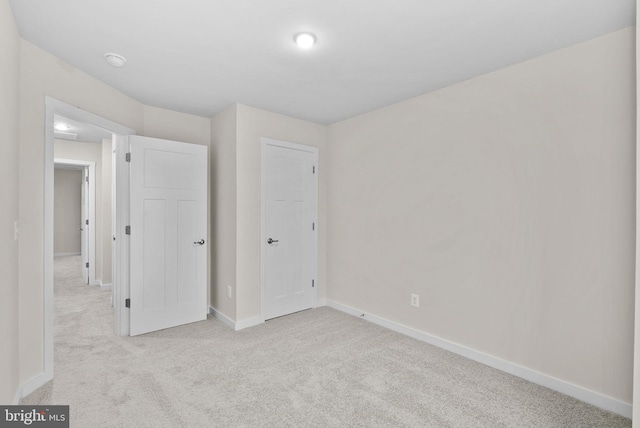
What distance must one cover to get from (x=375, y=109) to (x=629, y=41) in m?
2.05

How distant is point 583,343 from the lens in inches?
84.7

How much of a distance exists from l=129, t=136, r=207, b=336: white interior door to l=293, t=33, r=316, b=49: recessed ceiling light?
193cm

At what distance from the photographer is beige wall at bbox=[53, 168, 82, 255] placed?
8.54 meters

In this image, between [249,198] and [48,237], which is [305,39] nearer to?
[249,198]

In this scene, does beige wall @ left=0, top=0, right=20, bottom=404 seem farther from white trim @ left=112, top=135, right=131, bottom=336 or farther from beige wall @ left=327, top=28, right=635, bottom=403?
beige wall @ left=327, top=28, right=635, bottom=403

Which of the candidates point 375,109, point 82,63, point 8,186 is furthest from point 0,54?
point 375,109

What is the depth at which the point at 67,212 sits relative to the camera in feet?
28.6

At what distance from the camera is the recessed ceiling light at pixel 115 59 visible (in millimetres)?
2342

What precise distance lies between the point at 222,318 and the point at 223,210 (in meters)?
1.21

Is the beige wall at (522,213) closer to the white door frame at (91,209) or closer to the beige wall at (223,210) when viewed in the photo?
the beige wall at (223,210)

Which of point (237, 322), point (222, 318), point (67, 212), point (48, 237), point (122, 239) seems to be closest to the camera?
point (48, 237)

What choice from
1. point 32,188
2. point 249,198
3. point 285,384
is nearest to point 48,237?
point 32,188

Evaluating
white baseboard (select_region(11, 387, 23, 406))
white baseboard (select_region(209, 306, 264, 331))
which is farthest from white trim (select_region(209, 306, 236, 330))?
white baseboard (select_region(11, 387, 23, 406))

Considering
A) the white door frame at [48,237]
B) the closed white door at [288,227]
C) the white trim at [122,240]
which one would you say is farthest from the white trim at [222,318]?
the white door frame at [48,237]
